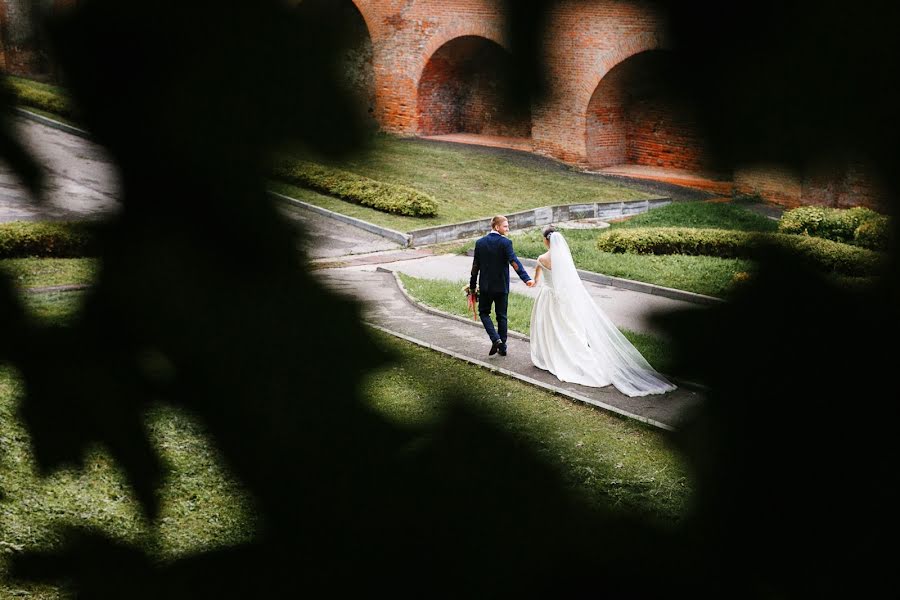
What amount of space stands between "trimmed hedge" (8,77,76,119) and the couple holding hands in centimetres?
599

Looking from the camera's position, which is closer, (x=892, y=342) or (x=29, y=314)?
(x=892, y=342)

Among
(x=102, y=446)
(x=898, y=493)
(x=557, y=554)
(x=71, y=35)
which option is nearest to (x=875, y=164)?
(x=898, y=493)

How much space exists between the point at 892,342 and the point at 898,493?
165mm

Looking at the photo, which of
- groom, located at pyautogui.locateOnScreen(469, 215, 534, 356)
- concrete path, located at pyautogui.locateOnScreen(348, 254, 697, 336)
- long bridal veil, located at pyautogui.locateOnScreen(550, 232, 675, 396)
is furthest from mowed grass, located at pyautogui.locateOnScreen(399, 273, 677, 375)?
long bridal veil, located at pyautogui.locateOnScreen(550, 232, 675, 396)

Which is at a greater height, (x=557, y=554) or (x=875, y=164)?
(x=875, y=164)

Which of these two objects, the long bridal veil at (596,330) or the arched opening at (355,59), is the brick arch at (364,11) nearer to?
the arched opening at (355,59)

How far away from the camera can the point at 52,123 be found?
123 cm

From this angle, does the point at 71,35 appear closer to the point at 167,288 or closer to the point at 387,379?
the point at 167,288

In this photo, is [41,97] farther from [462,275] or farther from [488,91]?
[462,275]

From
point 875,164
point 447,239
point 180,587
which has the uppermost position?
point 875,164

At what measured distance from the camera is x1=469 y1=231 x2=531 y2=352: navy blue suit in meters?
7.36

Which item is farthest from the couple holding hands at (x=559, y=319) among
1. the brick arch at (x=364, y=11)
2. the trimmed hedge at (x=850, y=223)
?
the trimmed hedge at (x=850, y=223)

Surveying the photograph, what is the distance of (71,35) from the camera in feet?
3.43

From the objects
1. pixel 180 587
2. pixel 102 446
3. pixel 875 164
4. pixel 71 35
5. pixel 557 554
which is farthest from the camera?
pixel 180 587
